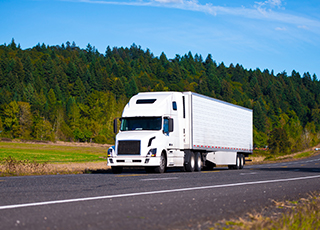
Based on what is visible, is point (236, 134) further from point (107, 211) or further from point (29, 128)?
point (29, 128)

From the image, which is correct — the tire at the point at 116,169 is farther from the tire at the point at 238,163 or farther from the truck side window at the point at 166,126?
the tire at the point at 238,163

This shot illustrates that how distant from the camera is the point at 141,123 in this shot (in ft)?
69.6

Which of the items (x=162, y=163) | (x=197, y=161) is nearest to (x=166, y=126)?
(x=162, y=163)

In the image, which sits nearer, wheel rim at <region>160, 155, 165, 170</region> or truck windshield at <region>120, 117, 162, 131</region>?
wheel rim at <region>160, 155, 165, 170</region>

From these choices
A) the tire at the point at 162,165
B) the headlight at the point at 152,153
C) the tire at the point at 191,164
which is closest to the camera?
the headlight at the point at 152,153

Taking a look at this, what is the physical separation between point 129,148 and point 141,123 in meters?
1.82

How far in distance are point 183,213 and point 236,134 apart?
23.8m

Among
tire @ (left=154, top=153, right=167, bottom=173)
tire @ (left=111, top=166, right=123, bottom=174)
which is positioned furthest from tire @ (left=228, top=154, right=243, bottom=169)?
tire @ (left=111, top=166, right=123, bottom=174)

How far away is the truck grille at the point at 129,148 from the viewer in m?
19.7

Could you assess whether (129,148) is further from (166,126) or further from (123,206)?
(123,206)

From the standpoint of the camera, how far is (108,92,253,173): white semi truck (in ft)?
65.1

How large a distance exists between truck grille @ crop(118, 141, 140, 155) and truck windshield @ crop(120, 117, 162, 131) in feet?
4.54

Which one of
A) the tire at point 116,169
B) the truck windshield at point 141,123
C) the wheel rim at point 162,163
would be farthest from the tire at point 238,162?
the tire at point 116,169

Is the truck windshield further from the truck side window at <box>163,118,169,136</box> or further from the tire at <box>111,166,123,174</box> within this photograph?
the tire at <box>111,166,123,174</box>
